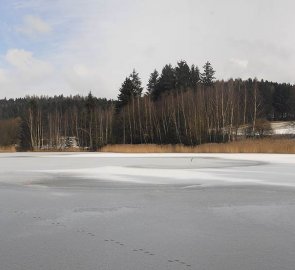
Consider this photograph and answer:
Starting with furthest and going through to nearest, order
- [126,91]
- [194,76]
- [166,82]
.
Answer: [194,76], [166,82], [126,91]

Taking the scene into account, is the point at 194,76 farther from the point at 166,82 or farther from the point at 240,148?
the point at 240,148

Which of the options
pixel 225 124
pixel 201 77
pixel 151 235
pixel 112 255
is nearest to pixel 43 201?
pixel 151 235

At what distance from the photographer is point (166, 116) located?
44250 mm

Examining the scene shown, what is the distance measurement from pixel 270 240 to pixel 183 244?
3.02 ft

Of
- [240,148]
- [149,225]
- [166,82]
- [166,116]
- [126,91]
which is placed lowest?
[149,225]

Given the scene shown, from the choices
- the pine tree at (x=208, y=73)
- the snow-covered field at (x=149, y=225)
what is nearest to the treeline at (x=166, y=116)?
the pine tree at (x=208, y=73)

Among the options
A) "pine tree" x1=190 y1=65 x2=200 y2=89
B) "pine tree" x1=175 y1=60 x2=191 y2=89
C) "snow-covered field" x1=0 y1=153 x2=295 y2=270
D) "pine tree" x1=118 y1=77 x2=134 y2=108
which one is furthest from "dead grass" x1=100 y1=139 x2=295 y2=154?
"pine tree" x1=190 y1=65 x2=200 y2=89

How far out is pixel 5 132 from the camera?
64812 millimetres

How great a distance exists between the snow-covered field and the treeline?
29.2 m

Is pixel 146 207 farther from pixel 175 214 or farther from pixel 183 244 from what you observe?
pixel 183 244

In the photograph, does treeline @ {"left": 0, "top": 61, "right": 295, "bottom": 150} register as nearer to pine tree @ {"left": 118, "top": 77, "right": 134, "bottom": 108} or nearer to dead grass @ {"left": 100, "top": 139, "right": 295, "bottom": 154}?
pine tree @ {"left": 118, "top": 77, "right": 134, "bottom": 108}

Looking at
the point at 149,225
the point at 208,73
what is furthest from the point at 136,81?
the point at 149,225

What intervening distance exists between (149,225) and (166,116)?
39.3m

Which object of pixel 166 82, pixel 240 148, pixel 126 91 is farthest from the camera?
pixel 166 82
